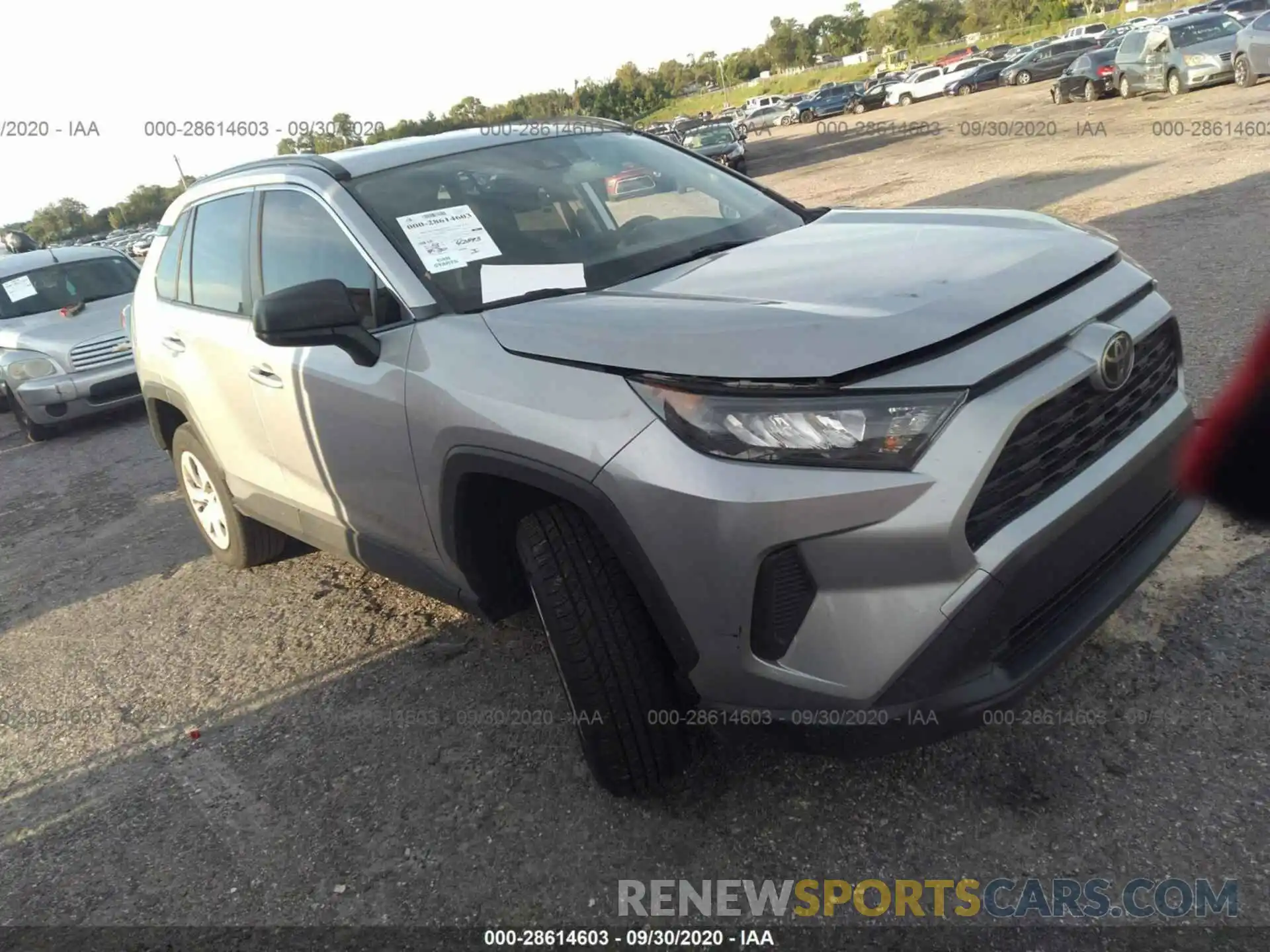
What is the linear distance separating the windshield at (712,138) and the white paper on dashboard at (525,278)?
75.2 ft

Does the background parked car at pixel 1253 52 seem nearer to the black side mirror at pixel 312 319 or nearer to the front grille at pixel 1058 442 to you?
the front grille at pixel 1058 442

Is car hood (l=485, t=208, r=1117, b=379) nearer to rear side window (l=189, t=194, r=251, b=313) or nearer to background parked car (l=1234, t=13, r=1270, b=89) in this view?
rear side window (l=189, t=194, r=251, b=313)

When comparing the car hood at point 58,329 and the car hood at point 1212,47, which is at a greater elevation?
the car hood at point 58,329

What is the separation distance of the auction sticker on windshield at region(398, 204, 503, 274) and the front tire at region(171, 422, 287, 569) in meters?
1.84

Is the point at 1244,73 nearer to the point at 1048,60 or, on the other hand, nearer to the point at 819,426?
the point at 1048,60

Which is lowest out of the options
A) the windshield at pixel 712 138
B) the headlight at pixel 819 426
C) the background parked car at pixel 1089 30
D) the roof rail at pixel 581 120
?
the background parked car at pixel 1089 30

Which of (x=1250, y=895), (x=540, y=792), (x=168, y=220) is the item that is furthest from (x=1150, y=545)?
(x=168, y=220)

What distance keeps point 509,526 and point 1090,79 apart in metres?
25.1

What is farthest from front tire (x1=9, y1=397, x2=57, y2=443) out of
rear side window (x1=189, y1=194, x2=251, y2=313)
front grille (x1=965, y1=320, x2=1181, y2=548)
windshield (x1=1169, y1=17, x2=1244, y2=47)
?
windshield (x1=1169, y1=17, x2=1244, y2=47)

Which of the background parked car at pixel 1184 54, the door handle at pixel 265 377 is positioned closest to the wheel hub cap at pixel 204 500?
the door handle at pixel 265 377

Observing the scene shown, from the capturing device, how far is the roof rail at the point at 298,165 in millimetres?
3307

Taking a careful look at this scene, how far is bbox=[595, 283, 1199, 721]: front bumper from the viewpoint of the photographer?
199 centimetres

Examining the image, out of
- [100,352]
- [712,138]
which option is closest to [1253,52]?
[712,138]

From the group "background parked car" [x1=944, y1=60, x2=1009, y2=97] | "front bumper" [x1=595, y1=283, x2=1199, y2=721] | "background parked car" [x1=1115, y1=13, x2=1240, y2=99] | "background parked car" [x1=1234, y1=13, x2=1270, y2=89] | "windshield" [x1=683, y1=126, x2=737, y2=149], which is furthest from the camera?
"background parked car" [x1=944, y1=60, x2=1009, y2=97]
